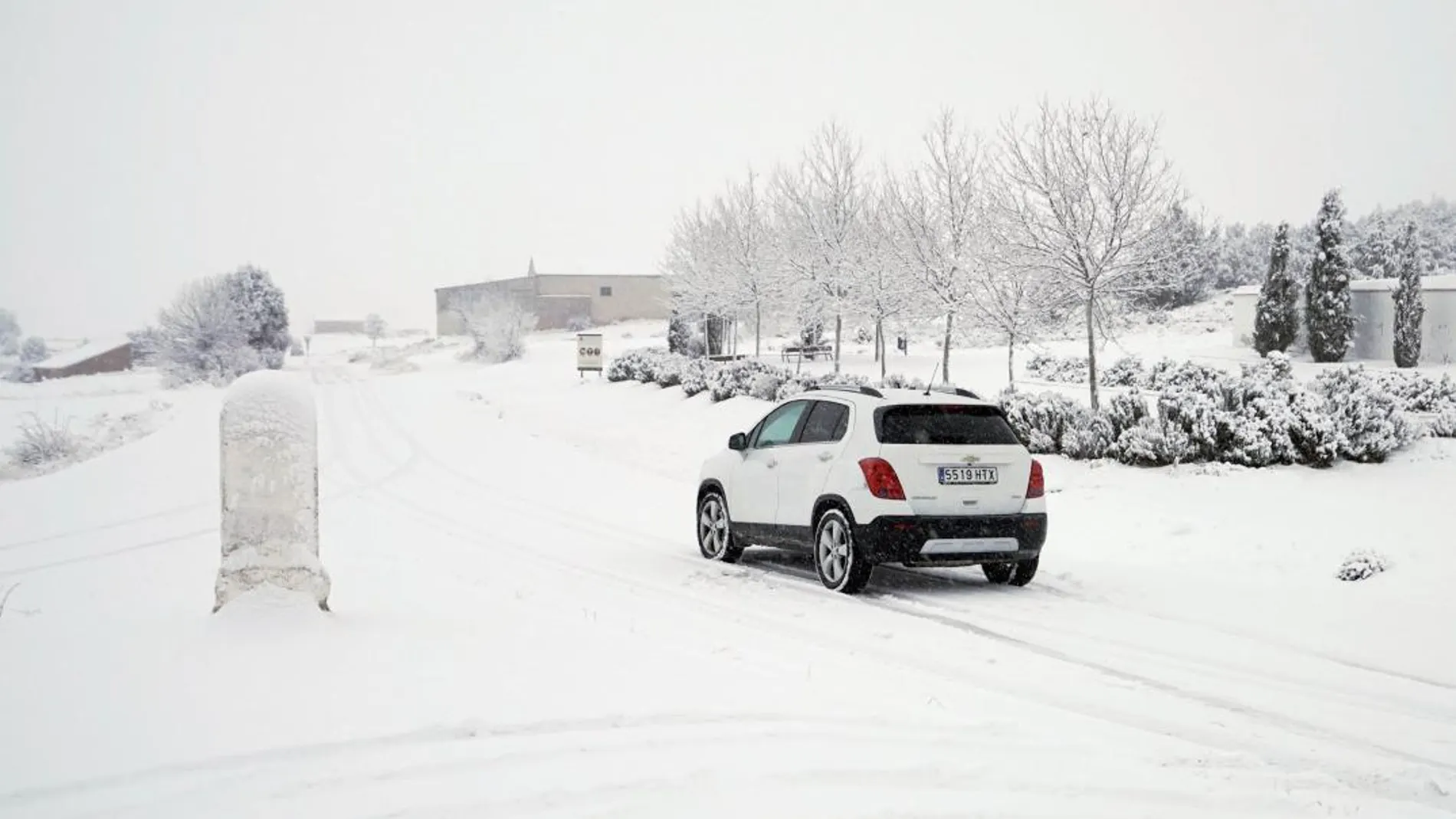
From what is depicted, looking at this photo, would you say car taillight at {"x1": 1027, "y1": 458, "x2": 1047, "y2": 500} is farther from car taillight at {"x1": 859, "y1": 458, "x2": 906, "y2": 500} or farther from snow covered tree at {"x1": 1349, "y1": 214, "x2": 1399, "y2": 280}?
snow covered tree at {"x1": 1349, "y1": 214, "x2": 1399, "y2": 280}

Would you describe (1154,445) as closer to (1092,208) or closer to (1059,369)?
(1092,208)

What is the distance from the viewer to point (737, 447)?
10969 millimetres

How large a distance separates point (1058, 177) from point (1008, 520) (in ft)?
51.0

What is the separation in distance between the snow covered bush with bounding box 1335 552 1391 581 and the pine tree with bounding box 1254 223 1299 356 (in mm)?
43949

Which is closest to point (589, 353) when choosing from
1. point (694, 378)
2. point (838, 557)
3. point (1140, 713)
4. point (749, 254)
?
point (749, 254)

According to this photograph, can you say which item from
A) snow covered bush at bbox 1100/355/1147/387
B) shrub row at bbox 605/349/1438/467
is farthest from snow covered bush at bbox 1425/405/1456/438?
snow covered bush at bbox 1100/355/1147/387

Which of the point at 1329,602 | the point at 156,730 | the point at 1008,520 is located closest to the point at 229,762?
the point at 156,730

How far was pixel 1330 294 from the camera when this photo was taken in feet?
156

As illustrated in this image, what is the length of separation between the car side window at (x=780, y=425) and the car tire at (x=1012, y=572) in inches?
86.1

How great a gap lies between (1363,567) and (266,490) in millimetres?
8970

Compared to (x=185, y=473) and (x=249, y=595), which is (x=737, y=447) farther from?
(x=185, y=473)

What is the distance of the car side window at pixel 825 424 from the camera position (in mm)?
9727

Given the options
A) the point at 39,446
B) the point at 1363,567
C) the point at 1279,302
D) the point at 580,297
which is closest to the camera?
the point at 1363,567

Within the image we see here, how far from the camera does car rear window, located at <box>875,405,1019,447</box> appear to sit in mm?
9188
